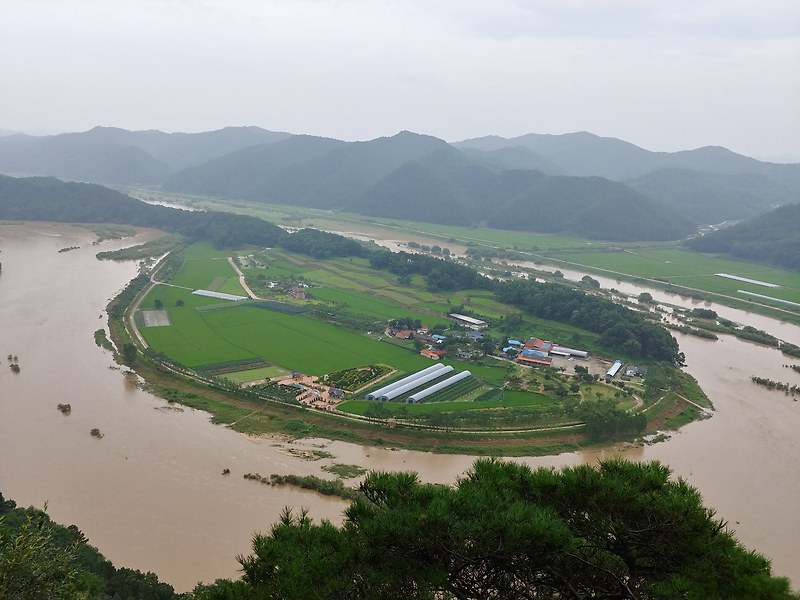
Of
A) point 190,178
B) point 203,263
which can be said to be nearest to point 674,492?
point 203,263

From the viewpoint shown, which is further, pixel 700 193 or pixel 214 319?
pixel 700 193

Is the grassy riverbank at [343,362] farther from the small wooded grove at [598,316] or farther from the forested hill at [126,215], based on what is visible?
the forested hill at [126,215]

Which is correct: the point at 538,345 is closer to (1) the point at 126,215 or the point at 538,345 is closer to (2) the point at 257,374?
(2) the point at 257,374

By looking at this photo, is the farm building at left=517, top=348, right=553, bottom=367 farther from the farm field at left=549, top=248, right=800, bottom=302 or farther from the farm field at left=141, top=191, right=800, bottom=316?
the farm field at left=549, top=248, right=800, bottom=302

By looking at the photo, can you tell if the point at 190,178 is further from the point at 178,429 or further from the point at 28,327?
the point at 178,429

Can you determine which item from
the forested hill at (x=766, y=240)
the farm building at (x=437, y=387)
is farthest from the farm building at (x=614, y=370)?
the forested hill at (x=766, y=240)

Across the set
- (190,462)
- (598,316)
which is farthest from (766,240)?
(190,462)

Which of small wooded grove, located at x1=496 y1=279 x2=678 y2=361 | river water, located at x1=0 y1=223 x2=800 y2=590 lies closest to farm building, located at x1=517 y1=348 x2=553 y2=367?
small wooded grove, located at x1=496 y1=279 x2=678 y2=361
